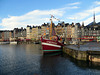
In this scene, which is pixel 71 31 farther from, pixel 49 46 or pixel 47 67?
pixel 47 67

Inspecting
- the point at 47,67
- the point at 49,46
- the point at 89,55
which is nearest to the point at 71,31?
the point at 49,46

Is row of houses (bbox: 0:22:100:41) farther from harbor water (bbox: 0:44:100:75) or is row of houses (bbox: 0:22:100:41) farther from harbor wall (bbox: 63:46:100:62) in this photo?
harbor wall (bbox: 63:46:100:62)

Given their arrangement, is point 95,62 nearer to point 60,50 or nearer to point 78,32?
point 60,50

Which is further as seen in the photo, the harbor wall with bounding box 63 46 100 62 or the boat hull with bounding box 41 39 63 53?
the boat hull with bounding box 41 39 63 53

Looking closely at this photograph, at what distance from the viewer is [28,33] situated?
172 m

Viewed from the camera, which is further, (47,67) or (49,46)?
(49,46)

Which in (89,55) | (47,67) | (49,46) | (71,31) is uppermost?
(71,31)

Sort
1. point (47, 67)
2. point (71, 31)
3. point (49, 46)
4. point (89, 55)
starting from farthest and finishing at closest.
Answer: point (71, 31), point (49, 46), point (89, 55), point (47, 67)

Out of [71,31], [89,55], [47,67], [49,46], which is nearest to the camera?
[47,67]

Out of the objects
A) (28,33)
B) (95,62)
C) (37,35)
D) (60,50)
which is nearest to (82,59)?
(95,62)

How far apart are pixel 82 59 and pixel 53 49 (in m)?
18.9

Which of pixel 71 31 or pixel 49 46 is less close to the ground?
pixel 71 31

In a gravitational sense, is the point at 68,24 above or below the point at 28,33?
above

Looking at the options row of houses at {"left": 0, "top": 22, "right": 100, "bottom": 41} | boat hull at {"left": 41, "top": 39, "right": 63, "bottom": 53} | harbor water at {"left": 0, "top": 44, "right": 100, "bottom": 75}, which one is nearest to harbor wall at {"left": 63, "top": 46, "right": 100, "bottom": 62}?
harbor water at {"left": 0, "top": 44, "right": 100, "bottom": 75}
